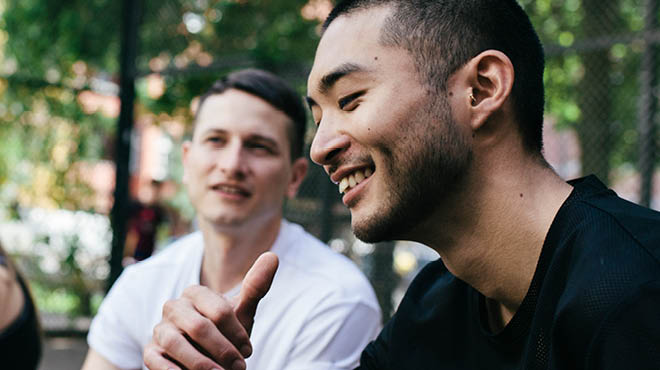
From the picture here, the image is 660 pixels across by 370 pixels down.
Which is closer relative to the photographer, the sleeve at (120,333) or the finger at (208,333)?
the finger at (208,333)

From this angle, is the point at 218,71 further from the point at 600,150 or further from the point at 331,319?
the point at 331,319

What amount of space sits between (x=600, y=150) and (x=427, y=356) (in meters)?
3.18

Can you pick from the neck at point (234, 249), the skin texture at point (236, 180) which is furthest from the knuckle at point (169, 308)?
the neck at point (234, 249)

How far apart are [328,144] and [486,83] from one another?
1.29ft

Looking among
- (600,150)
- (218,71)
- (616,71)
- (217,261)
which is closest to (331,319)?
(217,261)

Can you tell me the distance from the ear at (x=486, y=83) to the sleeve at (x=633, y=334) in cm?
55

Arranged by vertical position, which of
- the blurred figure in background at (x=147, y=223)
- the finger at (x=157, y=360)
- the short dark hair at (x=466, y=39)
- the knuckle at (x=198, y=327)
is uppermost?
the short dark hair at (x=466, y=39)

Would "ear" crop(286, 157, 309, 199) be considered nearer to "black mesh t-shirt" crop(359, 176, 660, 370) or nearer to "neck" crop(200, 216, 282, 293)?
"neck" crop(200, 216, 282, 293)

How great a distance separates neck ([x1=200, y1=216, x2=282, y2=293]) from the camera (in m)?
2.62

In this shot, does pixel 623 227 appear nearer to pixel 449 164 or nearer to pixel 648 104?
pixel 449 164

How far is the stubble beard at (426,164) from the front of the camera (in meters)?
1.48

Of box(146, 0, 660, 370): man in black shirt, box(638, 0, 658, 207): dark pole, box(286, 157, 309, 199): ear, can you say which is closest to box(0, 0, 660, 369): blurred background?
box(638, 0, 658, 207): dark pole

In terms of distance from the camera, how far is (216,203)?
262 centimetres

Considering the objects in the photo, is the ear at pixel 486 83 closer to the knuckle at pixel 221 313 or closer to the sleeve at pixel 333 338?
the knuckle at pixel 221 313
